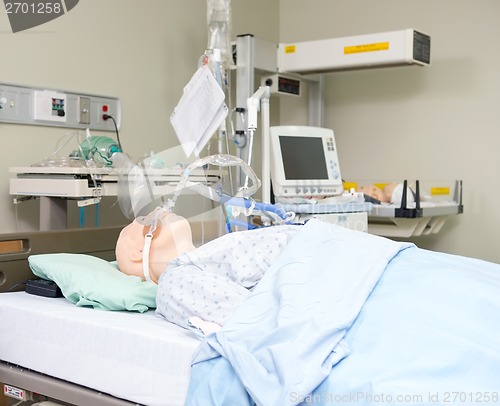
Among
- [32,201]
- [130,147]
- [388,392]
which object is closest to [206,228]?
[388,392]

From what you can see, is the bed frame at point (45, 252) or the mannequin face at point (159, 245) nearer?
the bed frame at point (45, 252)

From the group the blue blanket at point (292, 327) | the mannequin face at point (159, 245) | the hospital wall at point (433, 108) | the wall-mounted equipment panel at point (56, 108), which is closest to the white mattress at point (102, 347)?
the blue blanket at point (292, 327)

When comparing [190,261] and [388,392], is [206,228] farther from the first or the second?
[388,392]

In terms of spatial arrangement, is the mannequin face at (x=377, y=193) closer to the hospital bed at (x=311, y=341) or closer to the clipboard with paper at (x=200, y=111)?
the clipboard with paper at (x=200, y=111)

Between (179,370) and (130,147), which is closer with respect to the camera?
(179,370)

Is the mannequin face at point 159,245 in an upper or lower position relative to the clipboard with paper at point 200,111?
lower

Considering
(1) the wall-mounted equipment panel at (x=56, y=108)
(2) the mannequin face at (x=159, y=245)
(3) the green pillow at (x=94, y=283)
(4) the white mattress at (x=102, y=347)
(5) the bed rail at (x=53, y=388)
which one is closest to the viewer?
(4) the white mattress at (x=102, y=347)

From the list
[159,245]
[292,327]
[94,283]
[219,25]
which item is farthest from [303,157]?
[292,327]

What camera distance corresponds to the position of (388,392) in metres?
1.32

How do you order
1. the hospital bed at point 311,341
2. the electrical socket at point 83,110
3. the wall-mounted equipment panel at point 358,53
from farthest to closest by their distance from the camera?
the wall-mounted equipment panel at point 358,53, the electrical socket at point 83,110, the hospital bed at point 311,341

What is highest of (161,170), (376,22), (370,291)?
(376,22)

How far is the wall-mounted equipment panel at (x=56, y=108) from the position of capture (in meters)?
2.99

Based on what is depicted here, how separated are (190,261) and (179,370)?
414 millimetres

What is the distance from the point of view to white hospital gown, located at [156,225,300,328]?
174 cm
